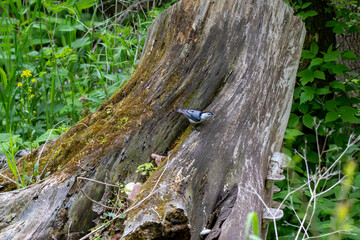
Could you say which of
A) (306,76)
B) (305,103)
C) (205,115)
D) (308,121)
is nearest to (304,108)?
(305,103)

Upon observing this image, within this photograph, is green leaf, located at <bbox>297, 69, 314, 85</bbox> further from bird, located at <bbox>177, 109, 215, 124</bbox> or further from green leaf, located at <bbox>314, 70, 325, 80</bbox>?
bird, located at <bbox>177, 109, 215, 124</bbox>

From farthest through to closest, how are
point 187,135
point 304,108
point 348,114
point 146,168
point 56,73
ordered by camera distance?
point 56,73 < point 304,108 < point 348,114 < point 187,135 < point 146,168

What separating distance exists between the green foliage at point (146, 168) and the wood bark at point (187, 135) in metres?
0.07

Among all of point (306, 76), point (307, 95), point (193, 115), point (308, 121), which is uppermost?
point (193, 115)

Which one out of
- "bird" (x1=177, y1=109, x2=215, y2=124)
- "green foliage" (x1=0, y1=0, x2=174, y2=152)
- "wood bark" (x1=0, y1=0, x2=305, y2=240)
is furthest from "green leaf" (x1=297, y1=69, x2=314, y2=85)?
"green foliage" (x1=0, y1=0, x2=174, y2=152)

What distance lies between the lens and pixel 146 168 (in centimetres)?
233

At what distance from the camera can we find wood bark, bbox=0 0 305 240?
6.88 ft

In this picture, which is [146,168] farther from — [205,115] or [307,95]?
[307,95]

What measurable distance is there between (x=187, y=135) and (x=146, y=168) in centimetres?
33

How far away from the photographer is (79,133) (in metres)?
2.83

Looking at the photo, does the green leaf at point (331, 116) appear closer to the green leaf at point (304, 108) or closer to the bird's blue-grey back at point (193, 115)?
the green leaf at point (304, 108)

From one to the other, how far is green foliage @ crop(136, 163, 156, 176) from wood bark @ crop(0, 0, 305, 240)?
0.23ft

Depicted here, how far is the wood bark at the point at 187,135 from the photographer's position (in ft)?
6.88

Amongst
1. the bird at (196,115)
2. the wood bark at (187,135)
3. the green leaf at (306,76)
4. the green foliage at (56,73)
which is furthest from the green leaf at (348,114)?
the green foliage at (56,73)
